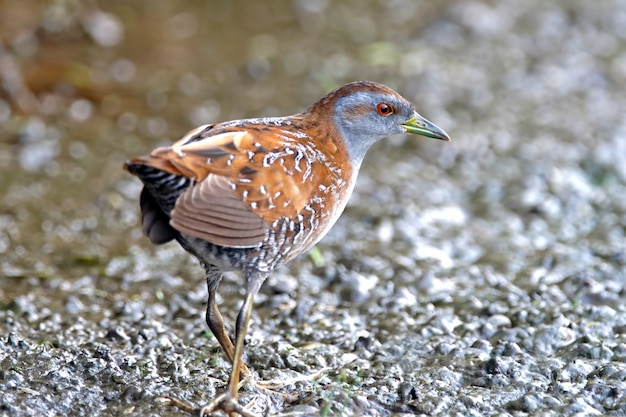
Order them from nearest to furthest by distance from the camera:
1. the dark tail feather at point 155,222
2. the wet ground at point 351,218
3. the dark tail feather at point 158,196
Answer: the dark tail feather at point 158,196, the dark tail feather at point 155,222, the wet ground at point 351,218

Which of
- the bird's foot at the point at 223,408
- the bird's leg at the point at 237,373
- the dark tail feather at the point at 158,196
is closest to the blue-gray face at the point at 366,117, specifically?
the bird's leg at the point at 237,373

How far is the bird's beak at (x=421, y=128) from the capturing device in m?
4.77

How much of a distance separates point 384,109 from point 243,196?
100 cm

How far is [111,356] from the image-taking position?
451 centimetres

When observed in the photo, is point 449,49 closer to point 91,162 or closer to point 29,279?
point 91,162

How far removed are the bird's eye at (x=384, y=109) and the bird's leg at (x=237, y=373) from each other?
3.48ft

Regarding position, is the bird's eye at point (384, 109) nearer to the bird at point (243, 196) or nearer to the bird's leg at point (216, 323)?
the bird at point (243, 196)

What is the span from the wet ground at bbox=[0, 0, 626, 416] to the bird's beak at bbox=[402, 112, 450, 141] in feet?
3.48

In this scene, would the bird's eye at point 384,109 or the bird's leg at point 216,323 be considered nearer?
the bird's leg at point 216,323

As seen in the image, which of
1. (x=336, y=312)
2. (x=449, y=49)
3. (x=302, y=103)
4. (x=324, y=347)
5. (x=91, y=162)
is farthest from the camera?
(x=449, y=49)

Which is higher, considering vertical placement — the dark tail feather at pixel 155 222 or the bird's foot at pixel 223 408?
the dark tail feather at pixel 155 222

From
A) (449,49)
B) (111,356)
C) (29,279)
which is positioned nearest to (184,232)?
(111,356)

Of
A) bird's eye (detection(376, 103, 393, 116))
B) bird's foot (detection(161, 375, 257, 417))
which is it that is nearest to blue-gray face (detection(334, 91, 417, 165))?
bird's eye (detection(376, 103, 393, 116))

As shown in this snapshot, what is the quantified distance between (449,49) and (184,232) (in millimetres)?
5484
